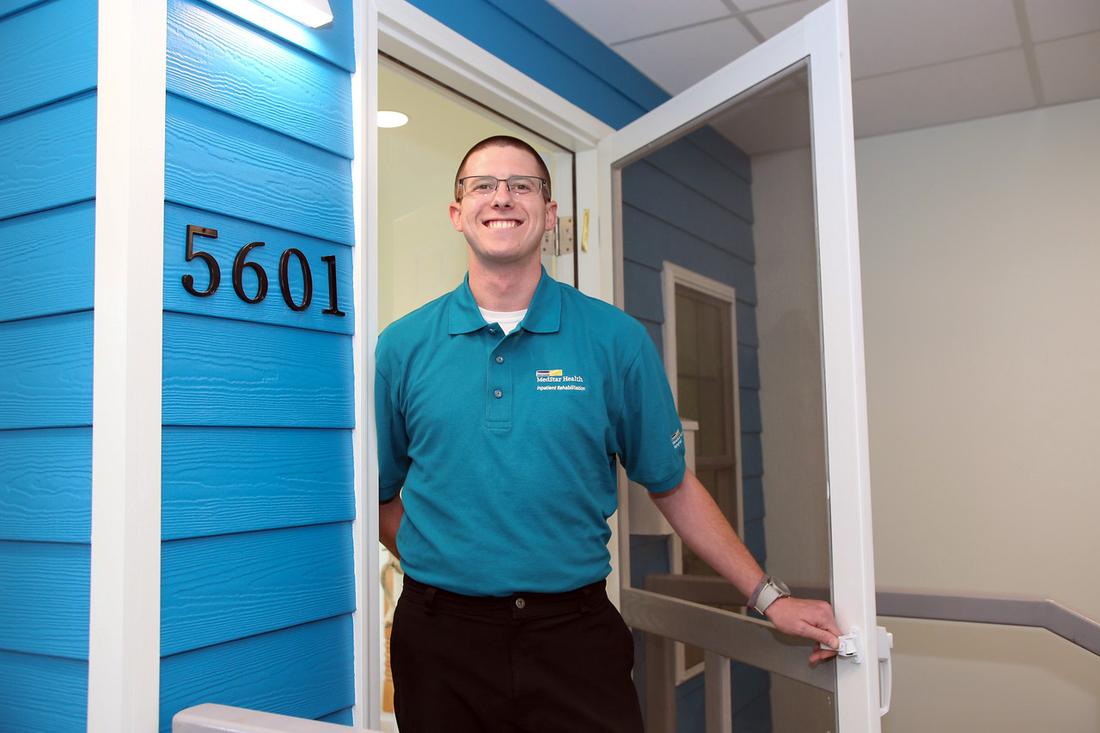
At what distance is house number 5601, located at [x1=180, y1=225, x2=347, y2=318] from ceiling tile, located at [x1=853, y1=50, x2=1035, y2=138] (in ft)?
7.25

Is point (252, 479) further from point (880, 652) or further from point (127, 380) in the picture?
point (880, 652)

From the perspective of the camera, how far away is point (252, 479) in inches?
60.0

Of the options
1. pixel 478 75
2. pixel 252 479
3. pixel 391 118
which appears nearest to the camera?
pixel 252 479

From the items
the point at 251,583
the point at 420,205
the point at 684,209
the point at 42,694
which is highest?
the point at 420,205

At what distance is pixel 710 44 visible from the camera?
9.08ft

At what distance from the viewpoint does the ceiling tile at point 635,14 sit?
248 centimetres

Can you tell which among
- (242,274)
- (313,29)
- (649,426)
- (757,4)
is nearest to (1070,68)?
(757,4)

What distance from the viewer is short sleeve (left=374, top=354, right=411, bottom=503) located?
5.88 ft

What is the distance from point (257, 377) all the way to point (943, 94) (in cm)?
275

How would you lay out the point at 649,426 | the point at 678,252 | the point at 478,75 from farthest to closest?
the point at 678,252, the point at 478,75, the point at 649,426

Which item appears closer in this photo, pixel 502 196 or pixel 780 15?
pixel 502 196

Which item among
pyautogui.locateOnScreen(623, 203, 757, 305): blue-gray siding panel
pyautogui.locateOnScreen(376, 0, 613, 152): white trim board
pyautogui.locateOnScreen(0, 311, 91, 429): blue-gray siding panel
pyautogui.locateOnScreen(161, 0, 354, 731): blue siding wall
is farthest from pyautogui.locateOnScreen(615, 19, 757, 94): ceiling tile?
pyautogui.locateOnScreen(0, 311, 91, 429): blue-gray siding panel

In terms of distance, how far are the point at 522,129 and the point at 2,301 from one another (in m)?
1.41

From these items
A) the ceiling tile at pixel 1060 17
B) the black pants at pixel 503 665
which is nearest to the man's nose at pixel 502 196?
the black pants at pixel 503 665
